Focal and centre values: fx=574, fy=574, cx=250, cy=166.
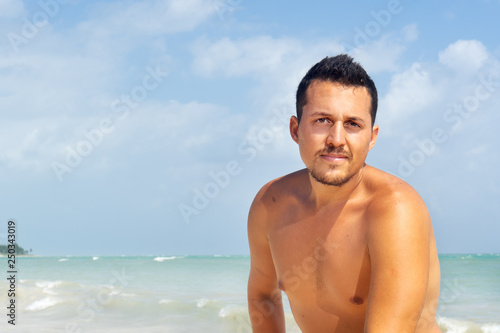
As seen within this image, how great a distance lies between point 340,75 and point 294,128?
298mm

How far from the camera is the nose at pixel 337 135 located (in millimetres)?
1959

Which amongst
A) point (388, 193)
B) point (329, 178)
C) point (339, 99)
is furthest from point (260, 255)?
point (339, 99)

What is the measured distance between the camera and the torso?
7.04 ft

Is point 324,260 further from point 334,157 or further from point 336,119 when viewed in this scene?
point 336,119

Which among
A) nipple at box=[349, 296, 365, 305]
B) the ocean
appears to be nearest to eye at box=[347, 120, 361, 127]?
nipple at box=[349, 296, 365, 305]

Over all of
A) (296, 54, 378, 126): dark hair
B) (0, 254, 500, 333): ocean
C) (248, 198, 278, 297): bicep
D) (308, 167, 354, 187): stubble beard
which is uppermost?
(296, 54, 378, 126): dark hair

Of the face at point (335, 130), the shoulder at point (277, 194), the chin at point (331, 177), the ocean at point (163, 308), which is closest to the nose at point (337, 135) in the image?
the face at point (335, 130)

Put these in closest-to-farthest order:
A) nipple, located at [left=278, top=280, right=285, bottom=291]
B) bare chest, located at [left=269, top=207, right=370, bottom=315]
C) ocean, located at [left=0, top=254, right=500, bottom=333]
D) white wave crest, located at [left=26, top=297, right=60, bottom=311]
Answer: bare chest, located at [left=269, top=207, right=370, bottom=315] < nipple, located at [left=278, top=280, right=285, bottom=291] < ocean, located at [left=0, top=254, right=500, bottom=333] < white wave crest, located at [left=26, top=297, right=60, bottom=311]

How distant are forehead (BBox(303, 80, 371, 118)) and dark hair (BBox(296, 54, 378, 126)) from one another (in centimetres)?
2

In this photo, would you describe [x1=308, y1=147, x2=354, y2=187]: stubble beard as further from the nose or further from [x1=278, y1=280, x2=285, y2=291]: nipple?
[x1=278, y1=280, x2=285, y2=291]: nipple

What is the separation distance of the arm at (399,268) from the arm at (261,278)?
0.72 metres

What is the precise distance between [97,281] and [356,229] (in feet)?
39.8

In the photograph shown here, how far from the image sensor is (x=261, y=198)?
264 centimetres

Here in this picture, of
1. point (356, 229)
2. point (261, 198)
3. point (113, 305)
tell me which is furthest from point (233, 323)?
point (356, 229)
